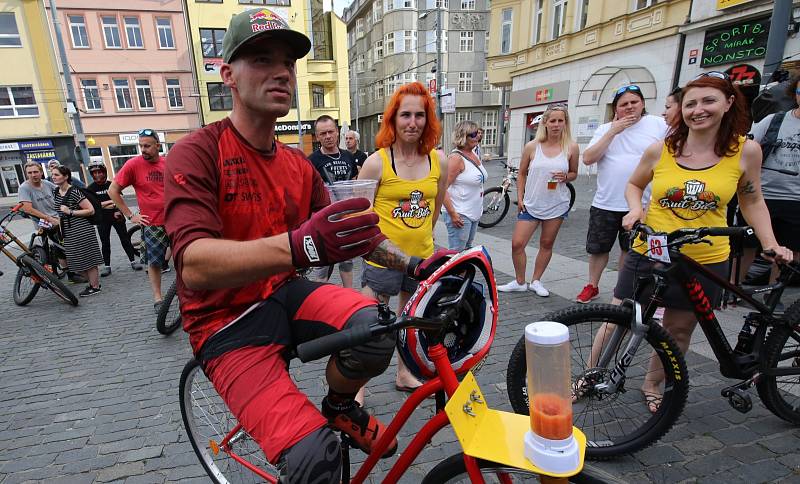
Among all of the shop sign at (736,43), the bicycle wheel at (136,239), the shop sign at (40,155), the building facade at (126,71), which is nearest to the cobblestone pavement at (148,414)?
the bicycle wheel at (136,239)

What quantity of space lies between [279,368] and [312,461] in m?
0.39

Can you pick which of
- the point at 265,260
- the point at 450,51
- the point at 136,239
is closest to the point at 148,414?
the point at 265,260

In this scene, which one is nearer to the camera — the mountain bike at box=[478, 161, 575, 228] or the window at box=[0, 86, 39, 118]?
the mountain bike at box=[478, 161, 575, 228]

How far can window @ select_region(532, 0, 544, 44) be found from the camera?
756 inches

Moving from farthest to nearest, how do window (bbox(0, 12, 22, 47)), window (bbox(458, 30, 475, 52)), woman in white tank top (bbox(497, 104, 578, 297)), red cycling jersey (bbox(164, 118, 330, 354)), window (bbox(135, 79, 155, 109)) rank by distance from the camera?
window (bbox(458, 30, 475, 52)) → window (bbox(135, 79, 155, 109)) → window (bbox(0, 12, 22, 47)) → woman in white tank top (bbox(497, 104, 578, 297)) → red cycling jersey (bbox(164, 118, 330, 354))

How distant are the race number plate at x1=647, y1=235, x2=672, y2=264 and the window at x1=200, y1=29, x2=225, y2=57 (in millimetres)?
33179

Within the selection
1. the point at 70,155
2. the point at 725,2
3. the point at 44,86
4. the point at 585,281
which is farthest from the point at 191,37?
the point at 585,281

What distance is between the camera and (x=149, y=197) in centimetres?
524

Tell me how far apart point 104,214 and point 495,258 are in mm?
6822

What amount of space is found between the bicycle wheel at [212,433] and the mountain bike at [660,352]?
152cm

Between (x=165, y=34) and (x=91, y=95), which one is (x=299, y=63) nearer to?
(x=165, y=34)

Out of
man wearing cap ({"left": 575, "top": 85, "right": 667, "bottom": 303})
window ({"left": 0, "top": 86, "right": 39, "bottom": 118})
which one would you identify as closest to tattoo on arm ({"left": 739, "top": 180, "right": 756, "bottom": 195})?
man wearing cap ({"left": 575, "top": 85, "right": 667, "bottom": 303})

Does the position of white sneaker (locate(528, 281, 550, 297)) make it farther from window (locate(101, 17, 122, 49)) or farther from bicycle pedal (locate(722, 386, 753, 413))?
window (locate(101, 17, 122, 49))

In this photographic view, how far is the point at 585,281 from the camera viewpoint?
17.6 feet
